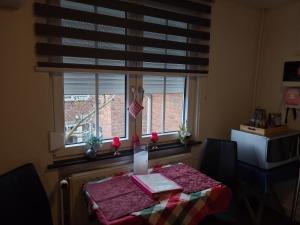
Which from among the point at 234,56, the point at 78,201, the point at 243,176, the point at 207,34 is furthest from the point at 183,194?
the point at 234,56

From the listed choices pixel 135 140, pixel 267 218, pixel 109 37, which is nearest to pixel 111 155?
pixel 135 140

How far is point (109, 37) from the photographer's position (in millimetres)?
1703

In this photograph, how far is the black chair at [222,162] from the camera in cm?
203

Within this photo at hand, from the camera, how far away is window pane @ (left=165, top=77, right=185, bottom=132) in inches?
86.0

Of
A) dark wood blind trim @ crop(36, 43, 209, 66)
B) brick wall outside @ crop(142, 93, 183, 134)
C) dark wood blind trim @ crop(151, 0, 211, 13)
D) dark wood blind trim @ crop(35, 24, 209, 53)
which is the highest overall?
dark wood blind trim @ crop(151, 0, 211, 13)

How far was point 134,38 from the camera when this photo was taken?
1814 mm

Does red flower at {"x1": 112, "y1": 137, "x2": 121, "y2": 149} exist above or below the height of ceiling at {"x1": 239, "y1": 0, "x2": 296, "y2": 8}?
below

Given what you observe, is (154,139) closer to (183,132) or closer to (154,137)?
(154,137)

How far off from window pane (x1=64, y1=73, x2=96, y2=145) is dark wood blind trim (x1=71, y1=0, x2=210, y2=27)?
524 mm

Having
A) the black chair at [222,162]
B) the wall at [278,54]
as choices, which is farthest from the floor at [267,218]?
the black chair at [222,162]

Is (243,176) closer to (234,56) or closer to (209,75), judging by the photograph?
(209,75)

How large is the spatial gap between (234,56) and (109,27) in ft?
4.69

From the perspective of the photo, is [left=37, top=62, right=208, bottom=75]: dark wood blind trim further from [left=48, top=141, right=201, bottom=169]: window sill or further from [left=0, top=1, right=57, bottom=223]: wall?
[left=48, top=141, right=201, bottom=169]: window sill

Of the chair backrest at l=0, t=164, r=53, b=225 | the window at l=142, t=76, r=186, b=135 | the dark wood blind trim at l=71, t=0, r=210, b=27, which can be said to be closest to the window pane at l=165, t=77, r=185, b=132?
the window at l=142, t=76, r=186, b=135
